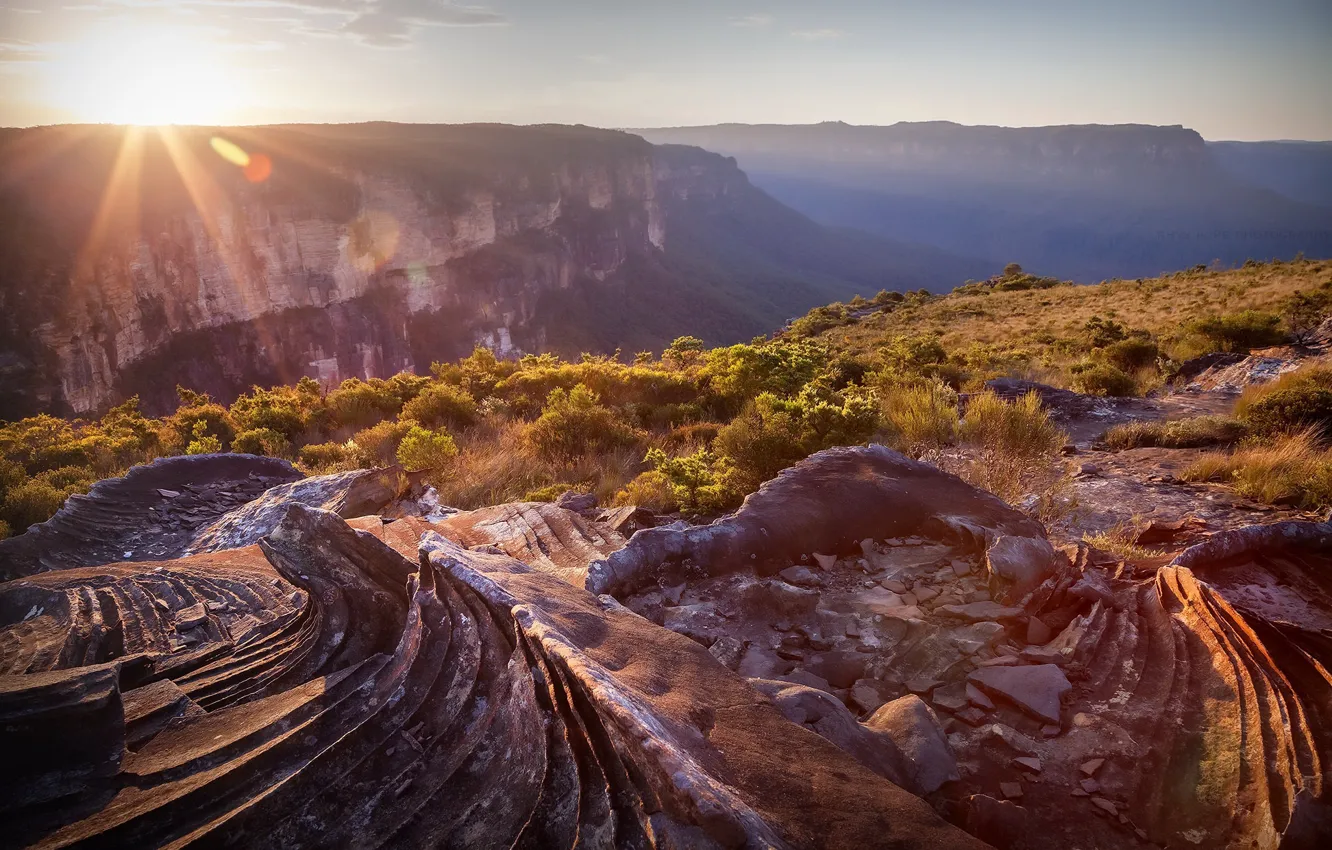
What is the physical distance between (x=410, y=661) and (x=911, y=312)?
35367 millimetres

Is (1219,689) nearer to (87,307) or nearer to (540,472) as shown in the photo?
(540,472)

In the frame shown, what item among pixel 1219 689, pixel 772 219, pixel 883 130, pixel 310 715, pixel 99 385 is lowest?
pixel 99 385

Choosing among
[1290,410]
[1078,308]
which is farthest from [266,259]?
[1290,410]

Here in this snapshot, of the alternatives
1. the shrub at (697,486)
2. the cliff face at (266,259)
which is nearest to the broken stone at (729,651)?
the shrub at (697,486)

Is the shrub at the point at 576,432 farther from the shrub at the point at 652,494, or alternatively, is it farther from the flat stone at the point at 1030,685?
the flat stone at the point at 1030,685

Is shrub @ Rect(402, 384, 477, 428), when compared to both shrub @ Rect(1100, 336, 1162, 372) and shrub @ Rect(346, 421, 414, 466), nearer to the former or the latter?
shrub @ Rect(346, 421, 414, 466)

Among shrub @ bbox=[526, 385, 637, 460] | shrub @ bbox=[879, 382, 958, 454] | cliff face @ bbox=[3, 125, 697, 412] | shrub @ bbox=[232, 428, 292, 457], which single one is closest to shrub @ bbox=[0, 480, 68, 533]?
shrub @ bbox=[232, 428, 292, 457]

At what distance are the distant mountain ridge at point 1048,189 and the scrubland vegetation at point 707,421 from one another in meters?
106

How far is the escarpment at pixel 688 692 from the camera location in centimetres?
154

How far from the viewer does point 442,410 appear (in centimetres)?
1242

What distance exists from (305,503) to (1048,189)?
16542 cm

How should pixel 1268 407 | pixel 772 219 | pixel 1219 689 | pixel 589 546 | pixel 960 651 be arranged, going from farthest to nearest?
pixel 772 219, pixel 1268 407, pixel 589 546, pixel 960 651, pixel 1219 689

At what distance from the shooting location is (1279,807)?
191cm

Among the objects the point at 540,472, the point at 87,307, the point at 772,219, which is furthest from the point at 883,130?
the point at 540,472
